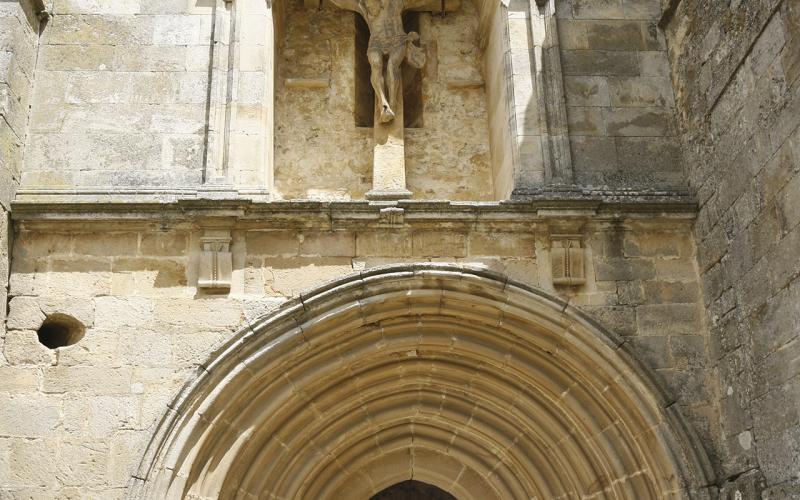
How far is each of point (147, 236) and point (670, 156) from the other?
3.43 m

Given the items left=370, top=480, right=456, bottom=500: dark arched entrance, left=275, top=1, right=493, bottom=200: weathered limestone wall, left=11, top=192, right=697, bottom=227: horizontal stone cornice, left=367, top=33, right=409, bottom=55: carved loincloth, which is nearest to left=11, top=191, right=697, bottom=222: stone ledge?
left=11, top=192, right=697, bottom=227: horizontal stone cornice

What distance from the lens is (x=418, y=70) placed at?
23.1 ft

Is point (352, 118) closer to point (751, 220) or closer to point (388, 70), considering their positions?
point (388, 70)

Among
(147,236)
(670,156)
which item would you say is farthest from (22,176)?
(670,156)

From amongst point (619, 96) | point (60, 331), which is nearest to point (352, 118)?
point (619, 96)

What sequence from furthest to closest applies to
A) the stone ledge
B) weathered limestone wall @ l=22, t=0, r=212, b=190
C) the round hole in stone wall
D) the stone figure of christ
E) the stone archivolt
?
the stone figure of christ < weathered limestone wall @ l=22, t=0, r=212, b=190 < the stone ledge < the round hole in stone wall < the stone archivolt

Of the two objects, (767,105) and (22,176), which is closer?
(767,105)

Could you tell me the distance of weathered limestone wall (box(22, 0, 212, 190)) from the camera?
5.91 m

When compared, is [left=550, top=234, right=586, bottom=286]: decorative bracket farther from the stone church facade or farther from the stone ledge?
the stone ledge

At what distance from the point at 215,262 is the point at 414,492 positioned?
241 centimetres

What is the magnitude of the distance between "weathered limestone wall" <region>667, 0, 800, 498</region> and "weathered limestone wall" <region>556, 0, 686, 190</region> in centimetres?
27

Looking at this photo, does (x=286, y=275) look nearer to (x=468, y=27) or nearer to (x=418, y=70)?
(x=418, y=70)

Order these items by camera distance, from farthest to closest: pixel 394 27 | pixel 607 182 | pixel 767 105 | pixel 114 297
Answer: pixel 394 27 < pixel 607 182 < pixel 114 297 < pixel 767 105

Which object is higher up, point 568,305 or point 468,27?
point 468,27
